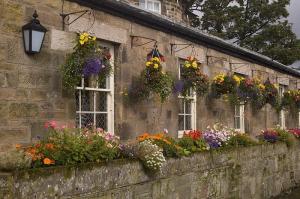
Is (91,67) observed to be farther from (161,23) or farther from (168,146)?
(161,23)

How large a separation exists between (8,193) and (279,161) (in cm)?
808

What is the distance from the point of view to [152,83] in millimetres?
8734

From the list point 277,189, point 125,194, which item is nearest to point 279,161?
point 277,189

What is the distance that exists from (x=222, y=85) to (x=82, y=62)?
526 cm

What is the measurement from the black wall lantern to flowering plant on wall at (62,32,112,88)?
589 millimetres

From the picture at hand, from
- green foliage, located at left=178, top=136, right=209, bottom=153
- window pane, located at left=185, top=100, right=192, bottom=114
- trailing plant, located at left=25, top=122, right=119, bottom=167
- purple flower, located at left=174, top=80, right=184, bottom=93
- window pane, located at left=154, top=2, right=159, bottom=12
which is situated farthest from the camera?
window pane, located at left=154, top=2, right=159, bottom=12

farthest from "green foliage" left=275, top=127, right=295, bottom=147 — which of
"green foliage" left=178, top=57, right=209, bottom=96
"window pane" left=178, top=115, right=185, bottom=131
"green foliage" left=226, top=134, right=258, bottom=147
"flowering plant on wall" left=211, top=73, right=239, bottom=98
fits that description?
"green foliage" left=178, top=57, right=209, bottom=96

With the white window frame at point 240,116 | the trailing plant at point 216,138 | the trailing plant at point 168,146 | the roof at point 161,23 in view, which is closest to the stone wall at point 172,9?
the roof at point 161,23

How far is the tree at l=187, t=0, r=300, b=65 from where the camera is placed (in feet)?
107

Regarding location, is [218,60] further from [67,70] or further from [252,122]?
[67,70]

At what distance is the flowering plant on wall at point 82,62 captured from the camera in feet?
23.4

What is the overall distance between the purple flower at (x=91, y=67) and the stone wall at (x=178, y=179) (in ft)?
5.55

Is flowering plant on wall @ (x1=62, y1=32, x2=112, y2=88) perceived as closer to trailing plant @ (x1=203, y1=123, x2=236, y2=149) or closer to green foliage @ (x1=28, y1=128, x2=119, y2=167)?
green foliage @ (x1=28, y1=128, x2=119, y2=167)

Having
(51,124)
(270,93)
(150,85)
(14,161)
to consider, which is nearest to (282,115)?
(270,93)
